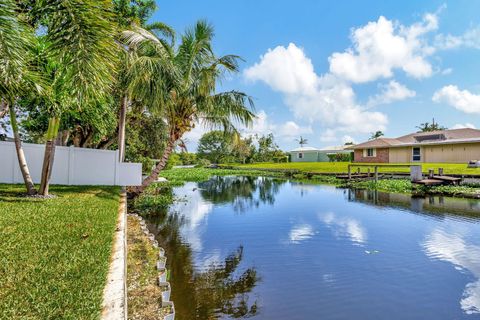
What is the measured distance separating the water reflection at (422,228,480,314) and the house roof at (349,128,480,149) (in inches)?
870

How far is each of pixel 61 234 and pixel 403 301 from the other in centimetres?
533

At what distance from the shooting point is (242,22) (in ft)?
46.6

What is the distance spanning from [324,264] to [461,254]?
9.92ft

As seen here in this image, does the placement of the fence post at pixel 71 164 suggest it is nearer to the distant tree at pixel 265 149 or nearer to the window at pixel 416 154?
the window at pixel 416 154

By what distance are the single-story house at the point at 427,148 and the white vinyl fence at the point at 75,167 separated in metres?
26.3

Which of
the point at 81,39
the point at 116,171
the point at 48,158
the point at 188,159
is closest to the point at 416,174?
the point at 116,171

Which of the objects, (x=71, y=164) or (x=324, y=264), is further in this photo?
(x=71, y=164)

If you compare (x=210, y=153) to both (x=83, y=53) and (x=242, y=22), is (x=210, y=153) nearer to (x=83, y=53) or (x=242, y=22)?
(x=242, y=22)

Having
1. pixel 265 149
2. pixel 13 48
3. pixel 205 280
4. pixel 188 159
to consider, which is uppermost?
pixel 265 149

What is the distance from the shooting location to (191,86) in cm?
1091

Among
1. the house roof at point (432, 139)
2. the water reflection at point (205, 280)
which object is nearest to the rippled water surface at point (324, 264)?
the water reflection at point (205, 280)

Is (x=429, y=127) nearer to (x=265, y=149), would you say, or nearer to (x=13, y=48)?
(x=265, y=149)

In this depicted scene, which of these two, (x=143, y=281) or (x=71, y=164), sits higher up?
(x=71, y=164)

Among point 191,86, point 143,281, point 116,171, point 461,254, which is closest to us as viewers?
point 143,281
